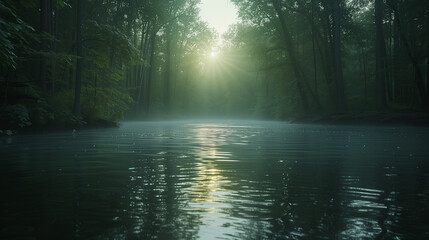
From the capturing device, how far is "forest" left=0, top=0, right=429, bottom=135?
18.4 m

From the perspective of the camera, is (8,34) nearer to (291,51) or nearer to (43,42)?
(43,42)

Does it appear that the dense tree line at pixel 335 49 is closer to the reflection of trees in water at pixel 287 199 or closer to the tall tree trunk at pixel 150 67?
the tall tree trunk at pixel 150 67

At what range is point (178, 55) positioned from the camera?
62406 millimetres

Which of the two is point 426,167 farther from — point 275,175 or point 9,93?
point 9,93

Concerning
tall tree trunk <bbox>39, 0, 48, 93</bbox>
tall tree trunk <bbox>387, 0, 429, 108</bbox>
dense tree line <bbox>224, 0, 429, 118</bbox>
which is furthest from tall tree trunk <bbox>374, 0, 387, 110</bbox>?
tall tree trunk <bbox>39, 0, 48, 93</bbox>

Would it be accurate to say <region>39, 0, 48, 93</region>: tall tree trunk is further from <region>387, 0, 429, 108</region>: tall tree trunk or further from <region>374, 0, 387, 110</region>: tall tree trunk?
<region>387, 0, 429, 108</region>: tall tree trunk

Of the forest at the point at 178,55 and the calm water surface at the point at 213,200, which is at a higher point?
the forest at the point at 178,55

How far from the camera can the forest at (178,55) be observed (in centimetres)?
1842

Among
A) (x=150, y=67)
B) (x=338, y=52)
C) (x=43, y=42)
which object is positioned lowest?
(x=43, y=42)

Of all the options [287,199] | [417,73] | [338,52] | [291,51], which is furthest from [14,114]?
[417,73]

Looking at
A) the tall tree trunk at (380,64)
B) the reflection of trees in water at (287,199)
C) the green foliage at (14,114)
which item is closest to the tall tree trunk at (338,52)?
the tall tree trunk at (380,64)

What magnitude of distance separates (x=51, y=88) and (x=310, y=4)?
2470 centimetres

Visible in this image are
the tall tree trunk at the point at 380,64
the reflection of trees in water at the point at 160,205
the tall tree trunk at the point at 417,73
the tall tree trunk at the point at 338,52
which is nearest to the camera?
the reflection of trees in water at the point at 160,205

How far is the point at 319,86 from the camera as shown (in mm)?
41750
